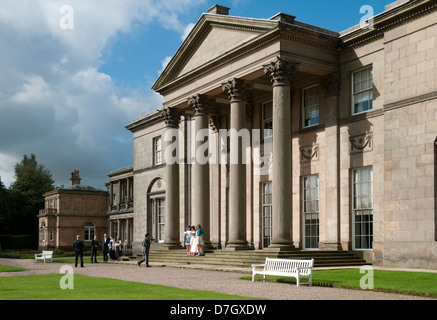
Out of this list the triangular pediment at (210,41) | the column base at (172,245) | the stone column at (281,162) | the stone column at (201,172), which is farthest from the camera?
the column base at (172,245)

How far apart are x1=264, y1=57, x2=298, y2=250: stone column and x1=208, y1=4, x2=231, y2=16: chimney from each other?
24.5 ft

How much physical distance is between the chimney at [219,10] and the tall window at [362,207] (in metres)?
12.1

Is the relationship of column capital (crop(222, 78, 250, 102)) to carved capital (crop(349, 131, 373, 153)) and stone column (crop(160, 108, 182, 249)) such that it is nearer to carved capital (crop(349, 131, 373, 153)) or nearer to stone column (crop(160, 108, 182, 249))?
carved capital (crop(349, 131, 373, 153))

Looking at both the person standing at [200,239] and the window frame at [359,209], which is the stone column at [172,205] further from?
the window frame at [359,209]

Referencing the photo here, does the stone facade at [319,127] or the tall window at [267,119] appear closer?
the stone facade at [319,127]

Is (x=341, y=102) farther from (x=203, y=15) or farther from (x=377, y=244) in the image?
(x=203, y=15)

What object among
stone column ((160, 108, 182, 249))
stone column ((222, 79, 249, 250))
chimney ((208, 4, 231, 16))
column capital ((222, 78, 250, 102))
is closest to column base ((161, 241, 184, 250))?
stone column ((160, 108, 182, 249))

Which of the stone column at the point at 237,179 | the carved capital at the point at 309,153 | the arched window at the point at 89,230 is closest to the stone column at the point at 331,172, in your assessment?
the carved capital at the point at 309,153

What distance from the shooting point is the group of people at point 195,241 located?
29250 millimetres

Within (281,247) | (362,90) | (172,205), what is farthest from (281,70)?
(172,205)

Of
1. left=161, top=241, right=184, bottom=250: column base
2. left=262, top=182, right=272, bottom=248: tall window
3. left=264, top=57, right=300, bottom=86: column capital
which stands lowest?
left=161, top=241, right=184, bottom=250: column base

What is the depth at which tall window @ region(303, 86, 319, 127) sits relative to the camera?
95.1ft

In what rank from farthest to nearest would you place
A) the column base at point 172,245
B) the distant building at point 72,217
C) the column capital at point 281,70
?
the distant building at point 72,217 < the column base at point 172,245 < the column capital at point 281,70

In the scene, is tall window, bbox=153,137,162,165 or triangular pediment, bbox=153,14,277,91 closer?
triangular pediment, bbox=153,14,277,91
